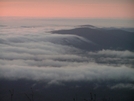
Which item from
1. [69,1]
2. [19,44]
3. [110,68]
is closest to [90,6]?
[69,1]

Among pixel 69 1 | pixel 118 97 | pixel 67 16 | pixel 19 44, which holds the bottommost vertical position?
pixel 118 97

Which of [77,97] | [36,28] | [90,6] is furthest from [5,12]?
[77,97]

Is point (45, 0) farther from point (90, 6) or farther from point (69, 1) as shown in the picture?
point (90, 6)

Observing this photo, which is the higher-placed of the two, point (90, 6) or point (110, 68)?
point (90, 6)

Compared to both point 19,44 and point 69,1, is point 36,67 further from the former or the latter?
point 69,1

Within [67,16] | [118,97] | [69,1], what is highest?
[69,1]

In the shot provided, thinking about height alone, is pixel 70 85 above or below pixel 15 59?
below
